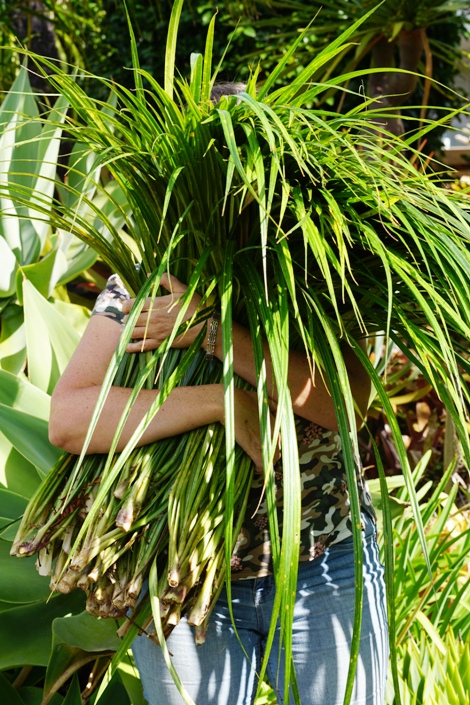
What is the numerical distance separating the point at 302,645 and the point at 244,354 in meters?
0.44

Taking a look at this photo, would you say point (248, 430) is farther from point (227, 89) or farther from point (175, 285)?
point (227, 89)

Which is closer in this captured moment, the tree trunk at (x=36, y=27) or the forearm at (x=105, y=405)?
the forearm at (x=105, y=405)

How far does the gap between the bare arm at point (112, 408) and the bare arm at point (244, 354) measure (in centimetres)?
5

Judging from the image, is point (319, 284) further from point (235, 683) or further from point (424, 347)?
point (235, 683)

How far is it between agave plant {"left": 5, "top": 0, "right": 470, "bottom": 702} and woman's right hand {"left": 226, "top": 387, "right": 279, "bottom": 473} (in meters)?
0.03

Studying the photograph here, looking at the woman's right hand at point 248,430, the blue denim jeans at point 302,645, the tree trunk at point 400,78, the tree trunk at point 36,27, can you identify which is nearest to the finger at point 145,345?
the woman's right hand at point 248,430

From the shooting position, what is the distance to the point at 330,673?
1.09 meters

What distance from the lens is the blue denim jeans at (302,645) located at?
1.09 meters

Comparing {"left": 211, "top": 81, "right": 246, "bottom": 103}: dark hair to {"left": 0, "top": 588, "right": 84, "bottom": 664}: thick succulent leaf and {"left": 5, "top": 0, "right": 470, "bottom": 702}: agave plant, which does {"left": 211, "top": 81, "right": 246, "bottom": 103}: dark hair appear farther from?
{"left": 0, "top": 588, "right": 84, "bottom": 664}: thick succulent leaf

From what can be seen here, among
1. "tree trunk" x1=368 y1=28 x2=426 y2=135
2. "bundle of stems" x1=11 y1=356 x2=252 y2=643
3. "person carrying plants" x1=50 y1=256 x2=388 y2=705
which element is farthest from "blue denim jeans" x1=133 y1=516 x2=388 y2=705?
"tree trunk" x1=368 y1=28 x2=426 y2=135

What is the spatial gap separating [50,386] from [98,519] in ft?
2.92

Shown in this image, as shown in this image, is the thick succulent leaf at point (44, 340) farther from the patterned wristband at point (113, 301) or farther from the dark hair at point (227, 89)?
the dark hair at point (227, 89)

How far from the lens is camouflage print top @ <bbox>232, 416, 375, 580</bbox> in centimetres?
108

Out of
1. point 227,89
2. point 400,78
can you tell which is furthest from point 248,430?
point 400,78
